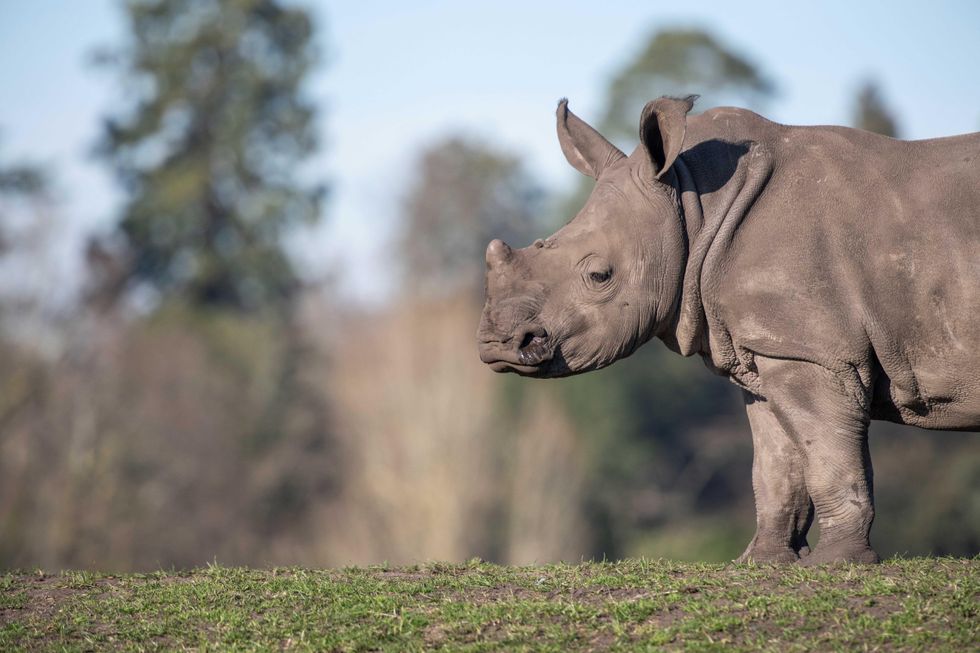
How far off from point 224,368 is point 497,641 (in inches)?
1639

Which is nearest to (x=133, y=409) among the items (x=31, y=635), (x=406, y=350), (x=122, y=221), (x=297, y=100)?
(x=406, y=350)

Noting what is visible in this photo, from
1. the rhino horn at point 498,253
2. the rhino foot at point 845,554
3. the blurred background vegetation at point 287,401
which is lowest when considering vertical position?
the rhino foot at point 845,554

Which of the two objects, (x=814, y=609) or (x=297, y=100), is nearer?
(x=814, y=609)

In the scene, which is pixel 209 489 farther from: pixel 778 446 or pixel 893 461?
pixel 778 446

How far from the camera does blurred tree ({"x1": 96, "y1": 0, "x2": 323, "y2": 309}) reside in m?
54.3

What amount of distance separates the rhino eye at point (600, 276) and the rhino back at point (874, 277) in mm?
629

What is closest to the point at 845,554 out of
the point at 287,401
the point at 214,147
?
the point at 287,401

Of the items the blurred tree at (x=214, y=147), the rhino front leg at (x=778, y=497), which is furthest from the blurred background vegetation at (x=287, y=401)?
the rhino front leg at (x=778, y=497)

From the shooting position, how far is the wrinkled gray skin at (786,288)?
856 cm

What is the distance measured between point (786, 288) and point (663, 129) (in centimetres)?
130

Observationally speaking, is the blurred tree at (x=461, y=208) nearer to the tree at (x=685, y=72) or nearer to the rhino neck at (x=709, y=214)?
the tree at (x=685, y=72)

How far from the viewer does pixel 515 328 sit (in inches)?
351

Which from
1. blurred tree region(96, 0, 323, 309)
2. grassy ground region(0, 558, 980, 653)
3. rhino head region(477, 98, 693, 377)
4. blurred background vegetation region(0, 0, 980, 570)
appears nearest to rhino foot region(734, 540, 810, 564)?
grassy ground region(0, 558, 980, 653)

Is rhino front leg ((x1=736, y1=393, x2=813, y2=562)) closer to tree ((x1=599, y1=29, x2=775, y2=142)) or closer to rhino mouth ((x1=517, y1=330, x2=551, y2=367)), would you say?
rhino mouth ((x1=517, y1=330, x2=551, y2=367))
